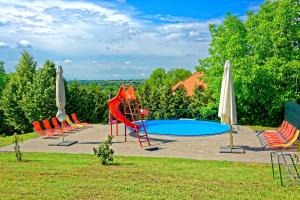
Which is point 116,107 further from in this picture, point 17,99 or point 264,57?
point 17,99

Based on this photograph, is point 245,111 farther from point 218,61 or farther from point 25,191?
point 25,191

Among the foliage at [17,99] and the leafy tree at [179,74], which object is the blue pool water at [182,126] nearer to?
the foliage at [17,99]

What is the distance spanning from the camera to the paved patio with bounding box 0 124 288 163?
1278 centimetres

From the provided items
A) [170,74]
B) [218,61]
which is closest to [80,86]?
[218,61]

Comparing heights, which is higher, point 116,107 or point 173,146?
point 116,107

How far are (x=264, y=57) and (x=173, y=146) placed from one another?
10.1 m

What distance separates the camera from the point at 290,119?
1538 centimetres

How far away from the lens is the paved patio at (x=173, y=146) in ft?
41.9

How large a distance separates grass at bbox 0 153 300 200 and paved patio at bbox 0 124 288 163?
13.1 ft

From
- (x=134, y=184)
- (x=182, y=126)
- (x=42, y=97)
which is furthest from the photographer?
(x=42, y=97)

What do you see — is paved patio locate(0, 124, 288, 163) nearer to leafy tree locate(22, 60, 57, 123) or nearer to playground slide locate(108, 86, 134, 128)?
playground slide locate(108, 86, 134, 128)

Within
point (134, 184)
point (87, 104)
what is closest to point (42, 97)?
point (87, 104)

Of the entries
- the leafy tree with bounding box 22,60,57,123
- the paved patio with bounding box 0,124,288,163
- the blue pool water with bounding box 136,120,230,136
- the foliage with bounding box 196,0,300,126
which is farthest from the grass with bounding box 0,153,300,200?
the leafy tree with bounding box 22,60,57,123

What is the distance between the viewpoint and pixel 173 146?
1484cm
